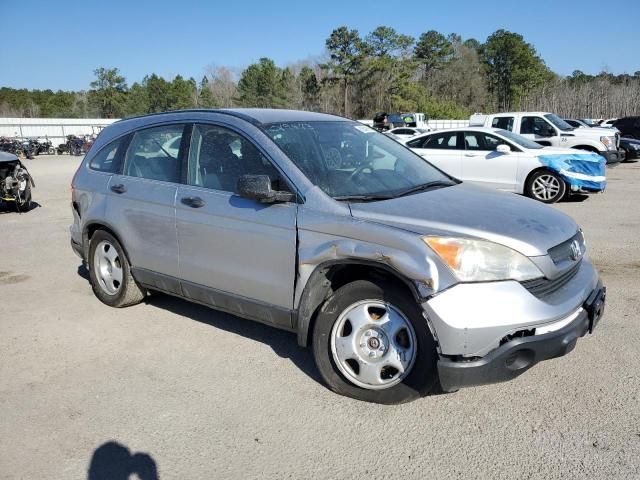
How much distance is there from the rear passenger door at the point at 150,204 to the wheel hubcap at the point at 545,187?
8.60 metres

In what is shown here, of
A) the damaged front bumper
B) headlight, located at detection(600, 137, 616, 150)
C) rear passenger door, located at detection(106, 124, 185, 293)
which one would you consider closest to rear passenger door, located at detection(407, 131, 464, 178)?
headlight, located at detection(600, 137, 616, 150)

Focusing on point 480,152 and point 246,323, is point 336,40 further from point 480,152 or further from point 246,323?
point 246,323

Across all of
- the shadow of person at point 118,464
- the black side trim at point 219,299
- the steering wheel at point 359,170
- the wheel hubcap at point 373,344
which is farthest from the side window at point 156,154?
the shadow of person at point 118,464

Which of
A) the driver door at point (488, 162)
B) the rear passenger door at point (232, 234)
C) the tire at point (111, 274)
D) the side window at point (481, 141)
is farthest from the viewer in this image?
the side window at point (481, 141)

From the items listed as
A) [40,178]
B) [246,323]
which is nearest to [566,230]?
[246,323]

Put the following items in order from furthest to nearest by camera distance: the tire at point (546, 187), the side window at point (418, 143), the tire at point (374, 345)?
the side window at point (418, 143) < the tire at point (546, 187) < the tire at point (374, 345)

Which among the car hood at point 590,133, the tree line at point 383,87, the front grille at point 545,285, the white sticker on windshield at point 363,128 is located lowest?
the front grille at point 545,285

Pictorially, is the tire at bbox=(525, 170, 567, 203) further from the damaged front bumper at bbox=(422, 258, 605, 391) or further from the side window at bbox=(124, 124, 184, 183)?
the damaged front bumper at bbox=(422, 258, 605, 391)

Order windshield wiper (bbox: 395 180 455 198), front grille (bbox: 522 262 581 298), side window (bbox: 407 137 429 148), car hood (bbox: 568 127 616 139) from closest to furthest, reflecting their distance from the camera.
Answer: front grille (bbox: 522 262 581 298) < windshield wiper (bbox: 395 180 455 198) < side window (bbox: 407 137 429 148) < car hood (bbox: 568 127 616 139)

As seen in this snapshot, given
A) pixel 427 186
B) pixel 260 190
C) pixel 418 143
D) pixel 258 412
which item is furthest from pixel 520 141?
pixel 258 412

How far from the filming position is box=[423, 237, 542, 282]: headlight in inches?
110

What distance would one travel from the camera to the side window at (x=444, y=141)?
11712mm

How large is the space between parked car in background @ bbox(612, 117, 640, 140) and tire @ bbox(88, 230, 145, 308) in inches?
1034

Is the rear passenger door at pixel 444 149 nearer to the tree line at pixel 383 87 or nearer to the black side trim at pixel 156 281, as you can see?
the black side trim at pixel 156 281
